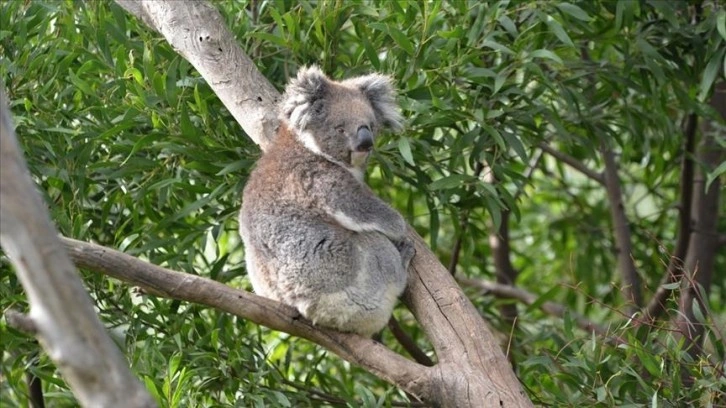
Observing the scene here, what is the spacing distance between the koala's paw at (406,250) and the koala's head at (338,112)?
394 mm

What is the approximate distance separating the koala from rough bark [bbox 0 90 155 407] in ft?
5.91

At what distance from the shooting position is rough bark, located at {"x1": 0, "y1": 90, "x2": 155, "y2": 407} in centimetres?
195

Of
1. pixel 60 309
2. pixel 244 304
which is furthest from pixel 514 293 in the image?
pixel 60 309

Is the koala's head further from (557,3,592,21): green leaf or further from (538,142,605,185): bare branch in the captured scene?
(538,142,605,185): bare branch

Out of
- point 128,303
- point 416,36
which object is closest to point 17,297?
point 128,303

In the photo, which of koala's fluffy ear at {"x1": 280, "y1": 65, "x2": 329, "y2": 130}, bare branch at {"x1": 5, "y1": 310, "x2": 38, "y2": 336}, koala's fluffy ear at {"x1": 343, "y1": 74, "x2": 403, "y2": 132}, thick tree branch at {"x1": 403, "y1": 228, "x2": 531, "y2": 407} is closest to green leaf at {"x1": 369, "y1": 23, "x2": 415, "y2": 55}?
koala's fluffy ear at {"x1": 343, "y1": 74, "x2": 403, "y2": 132}

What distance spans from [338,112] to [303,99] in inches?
6.5

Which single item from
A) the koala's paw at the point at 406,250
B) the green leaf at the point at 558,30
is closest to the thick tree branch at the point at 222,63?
the koala's paw at the point at 406,250

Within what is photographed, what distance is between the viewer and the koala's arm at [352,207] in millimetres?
3998

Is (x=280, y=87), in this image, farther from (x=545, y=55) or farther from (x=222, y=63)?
(x=545, y=55)

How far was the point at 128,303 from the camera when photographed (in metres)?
4.33

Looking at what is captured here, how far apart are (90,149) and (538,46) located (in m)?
1.96

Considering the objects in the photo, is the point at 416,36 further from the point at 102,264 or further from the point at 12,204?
the point at 12,204

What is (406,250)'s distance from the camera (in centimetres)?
382
